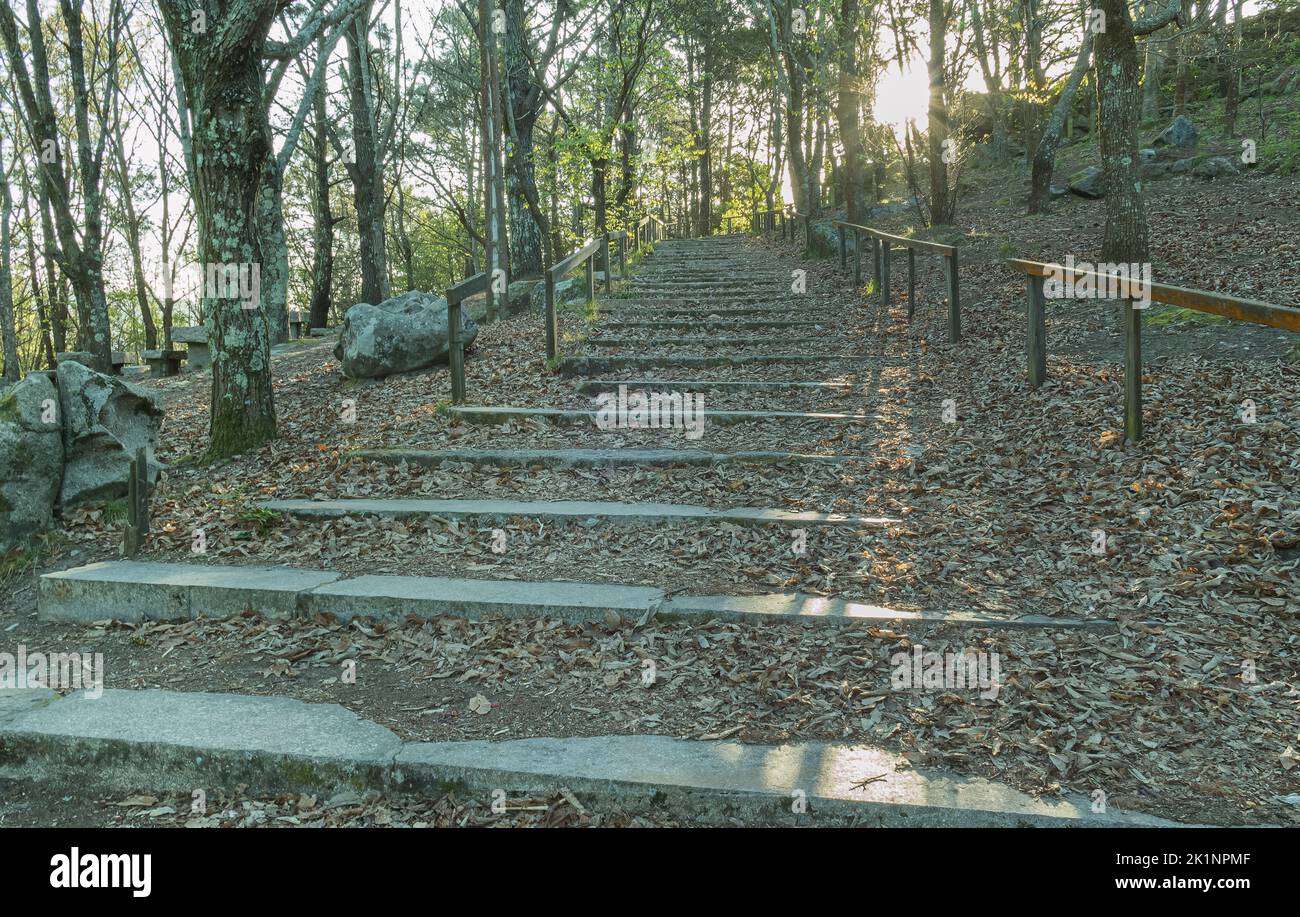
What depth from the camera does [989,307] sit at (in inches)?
415

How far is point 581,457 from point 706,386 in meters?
2.29

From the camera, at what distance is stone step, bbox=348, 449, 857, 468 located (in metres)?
6.41

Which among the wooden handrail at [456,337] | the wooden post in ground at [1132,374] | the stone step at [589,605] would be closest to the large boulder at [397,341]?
the wooden handrail at [456,337]

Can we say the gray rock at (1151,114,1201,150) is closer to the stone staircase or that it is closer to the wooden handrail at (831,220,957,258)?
the wooden handrail at (831,220,957,258)

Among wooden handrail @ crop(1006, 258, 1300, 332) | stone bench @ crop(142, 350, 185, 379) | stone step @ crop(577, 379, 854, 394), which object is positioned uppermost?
stone bench @ crop(142, 350, 185, 379)

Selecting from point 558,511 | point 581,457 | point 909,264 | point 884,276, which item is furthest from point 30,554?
point 884,276

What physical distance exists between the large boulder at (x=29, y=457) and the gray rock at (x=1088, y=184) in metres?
15.9

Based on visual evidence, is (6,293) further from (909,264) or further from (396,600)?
(396,600)

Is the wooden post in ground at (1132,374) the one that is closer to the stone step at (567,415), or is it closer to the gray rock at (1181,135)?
the stone step at (567,415)

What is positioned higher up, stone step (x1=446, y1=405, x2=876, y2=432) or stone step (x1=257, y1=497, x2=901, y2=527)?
stone step (x1=446, y1=405, x2=876, y2=432)

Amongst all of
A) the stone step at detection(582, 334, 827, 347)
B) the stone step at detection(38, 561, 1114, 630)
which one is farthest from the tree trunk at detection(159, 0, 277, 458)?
the stone step at detection(582, 334, 827, 347)

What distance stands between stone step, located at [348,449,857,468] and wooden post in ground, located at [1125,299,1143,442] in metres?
1.79
